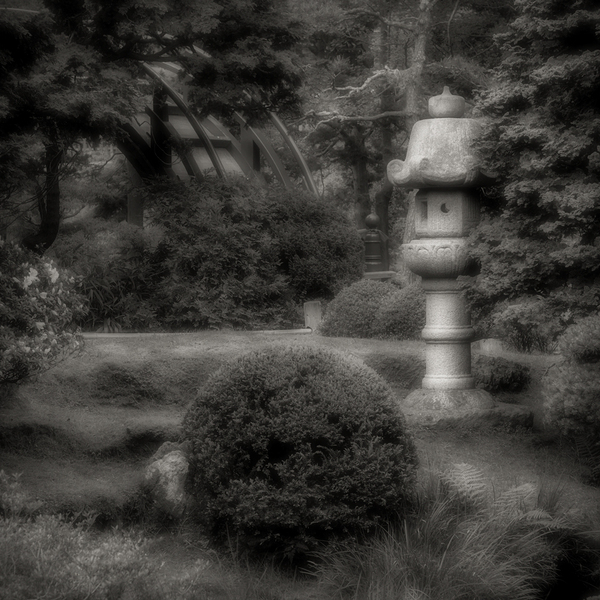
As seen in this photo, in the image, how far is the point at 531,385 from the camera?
9219 millimetres

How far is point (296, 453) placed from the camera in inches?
220

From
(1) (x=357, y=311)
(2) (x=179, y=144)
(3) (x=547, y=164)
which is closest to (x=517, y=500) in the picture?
(3) (x=547, y=164)

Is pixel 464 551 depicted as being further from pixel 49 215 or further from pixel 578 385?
pixel 49 215

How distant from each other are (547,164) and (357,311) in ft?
16.1

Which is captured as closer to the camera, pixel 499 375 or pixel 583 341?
pixel 583 341

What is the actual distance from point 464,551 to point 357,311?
21.9 ft

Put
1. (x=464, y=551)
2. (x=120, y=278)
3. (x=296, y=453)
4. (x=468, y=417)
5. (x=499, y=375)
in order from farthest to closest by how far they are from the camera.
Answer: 1. (x=120, y=278)
2. (x=499, y=375)
3. (x=468, y=417)
4. (x=296, y=453)
5. (x=464, y=551)

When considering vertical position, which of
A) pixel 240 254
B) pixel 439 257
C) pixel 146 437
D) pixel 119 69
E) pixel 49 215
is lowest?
pixel 146 437

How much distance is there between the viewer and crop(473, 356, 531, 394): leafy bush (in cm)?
884

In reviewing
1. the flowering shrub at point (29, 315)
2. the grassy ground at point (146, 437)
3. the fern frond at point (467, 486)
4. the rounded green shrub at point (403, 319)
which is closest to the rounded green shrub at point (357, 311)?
the rounded green shrub at point (403, 319)

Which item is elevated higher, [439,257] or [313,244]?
[313,244]

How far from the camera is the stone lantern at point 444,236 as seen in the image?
7.91 m

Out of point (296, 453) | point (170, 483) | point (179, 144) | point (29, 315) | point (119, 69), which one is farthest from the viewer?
point (179, 144)

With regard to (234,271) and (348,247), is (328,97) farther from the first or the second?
(234,271)
